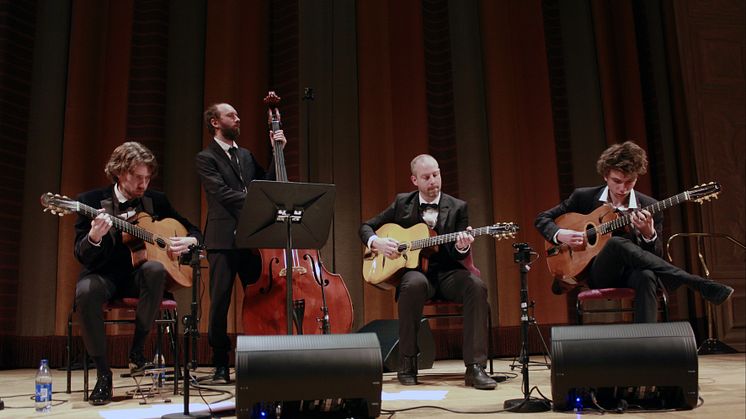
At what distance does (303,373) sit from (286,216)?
817 mm

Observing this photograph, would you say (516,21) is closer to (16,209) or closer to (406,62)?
(406,62)

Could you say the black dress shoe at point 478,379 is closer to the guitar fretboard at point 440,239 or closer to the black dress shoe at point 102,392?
the guitar fretboard at point 440,239

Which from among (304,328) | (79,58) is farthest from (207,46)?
(304,328)

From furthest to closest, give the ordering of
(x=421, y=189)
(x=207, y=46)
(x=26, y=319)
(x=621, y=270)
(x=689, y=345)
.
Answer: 1. (x=207, y=46)
2. (x=26, y=319)
3. (x=421, y=189)
4. (x=621, y=270)
5. (x=689, y=345)

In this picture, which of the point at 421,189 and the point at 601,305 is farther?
the point at 601,305

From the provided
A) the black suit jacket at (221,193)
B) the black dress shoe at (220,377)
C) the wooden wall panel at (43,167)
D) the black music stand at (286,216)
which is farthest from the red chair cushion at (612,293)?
the wooden wall panel at (43,167)

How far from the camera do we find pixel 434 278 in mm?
3705

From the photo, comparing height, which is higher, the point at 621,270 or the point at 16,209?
the point at 16,209

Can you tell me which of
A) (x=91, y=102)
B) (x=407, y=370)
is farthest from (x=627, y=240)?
(x=91, y=102)

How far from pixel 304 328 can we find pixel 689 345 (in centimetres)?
189

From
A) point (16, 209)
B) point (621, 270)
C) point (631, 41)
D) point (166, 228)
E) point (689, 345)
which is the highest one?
point (631, 41)

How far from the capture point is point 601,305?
5.34 metres

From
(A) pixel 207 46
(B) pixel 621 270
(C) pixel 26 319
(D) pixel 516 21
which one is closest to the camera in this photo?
(B) pixel 621 270

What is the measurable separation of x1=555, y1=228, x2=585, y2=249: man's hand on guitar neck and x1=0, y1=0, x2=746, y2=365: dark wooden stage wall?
1706mm
